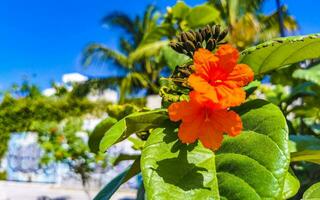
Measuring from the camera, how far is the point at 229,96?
0.61 meters

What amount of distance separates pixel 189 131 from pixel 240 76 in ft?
0.34

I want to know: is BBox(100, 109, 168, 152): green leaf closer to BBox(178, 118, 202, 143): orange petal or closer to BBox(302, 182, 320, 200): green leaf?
BBox(178, 118, 202, 143): orange petal

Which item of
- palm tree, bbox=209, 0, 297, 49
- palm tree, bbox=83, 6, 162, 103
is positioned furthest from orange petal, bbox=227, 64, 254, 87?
palm tree, bbox=83, 6, 162, 103

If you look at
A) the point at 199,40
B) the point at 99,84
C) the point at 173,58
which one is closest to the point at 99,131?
the point at 173,58

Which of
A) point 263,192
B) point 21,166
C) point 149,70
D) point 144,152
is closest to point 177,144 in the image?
point 144,152

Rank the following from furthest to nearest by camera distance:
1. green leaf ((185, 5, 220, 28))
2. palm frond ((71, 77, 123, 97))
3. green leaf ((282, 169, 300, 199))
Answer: palm frond ((71, 77, 123, 97)) → green leaf ((185, 5, 220, 28)) → green leaf ((282, 169, 300, 199))

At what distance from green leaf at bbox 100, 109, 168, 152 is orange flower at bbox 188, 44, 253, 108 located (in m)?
0.14

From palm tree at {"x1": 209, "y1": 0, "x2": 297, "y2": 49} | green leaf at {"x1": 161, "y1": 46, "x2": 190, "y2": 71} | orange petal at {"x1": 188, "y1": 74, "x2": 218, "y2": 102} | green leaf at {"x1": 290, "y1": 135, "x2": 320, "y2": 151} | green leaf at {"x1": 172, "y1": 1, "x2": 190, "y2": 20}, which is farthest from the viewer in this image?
palm tree at {"x1": 209, "y1": 0, "x2": 297, "y2": 49}

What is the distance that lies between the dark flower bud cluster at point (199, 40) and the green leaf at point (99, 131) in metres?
0.34

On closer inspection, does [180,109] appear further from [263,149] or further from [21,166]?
[21,166]

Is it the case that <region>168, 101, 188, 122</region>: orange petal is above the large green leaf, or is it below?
above

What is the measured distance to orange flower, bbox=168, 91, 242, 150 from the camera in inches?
24.6

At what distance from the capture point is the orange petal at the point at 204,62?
631mm

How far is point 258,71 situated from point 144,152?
28 cm
